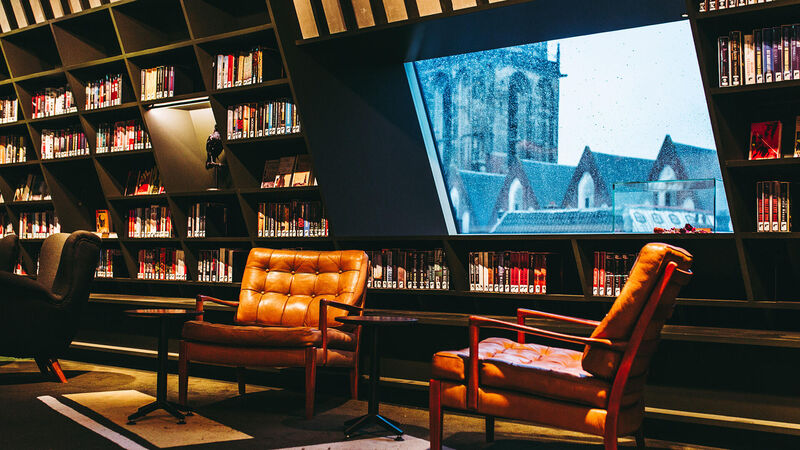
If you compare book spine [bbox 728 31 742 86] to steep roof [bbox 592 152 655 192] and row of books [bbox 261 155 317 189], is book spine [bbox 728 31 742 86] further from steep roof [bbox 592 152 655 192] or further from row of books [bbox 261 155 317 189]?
row of books [bbox 261 155 317 189]

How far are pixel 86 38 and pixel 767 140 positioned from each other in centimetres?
536

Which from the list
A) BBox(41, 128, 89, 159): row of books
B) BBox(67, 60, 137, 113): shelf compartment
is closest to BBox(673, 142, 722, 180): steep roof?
BBox(67, 60, 137, 113): shelf compartment

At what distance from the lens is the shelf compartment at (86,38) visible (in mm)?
6125

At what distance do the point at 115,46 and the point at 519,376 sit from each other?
5116 mm

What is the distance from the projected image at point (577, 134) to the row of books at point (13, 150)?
3.86 m

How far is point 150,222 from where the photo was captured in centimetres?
611

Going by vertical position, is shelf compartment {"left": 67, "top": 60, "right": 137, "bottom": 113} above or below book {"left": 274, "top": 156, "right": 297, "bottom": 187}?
above

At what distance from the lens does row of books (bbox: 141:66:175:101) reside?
Result: 18.9ft

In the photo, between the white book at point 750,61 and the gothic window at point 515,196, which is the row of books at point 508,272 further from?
the white book at point 750,61

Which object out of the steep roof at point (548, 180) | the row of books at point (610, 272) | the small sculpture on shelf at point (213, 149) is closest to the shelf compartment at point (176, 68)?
the small sculpture on shelf at point (213, 149)

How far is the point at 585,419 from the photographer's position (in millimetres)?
2893

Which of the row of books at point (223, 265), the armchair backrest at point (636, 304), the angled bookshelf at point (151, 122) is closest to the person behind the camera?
the armchair backrest at point (636, 304)

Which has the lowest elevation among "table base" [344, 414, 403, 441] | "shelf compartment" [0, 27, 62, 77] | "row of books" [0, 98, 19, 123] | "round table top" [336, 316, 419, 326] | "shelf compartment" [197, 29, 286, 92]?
"table base" [344, 414, 403, 441]

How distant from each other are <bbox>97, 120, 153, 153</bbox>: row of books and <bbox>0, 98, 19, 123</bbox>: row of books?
3.77 feet
